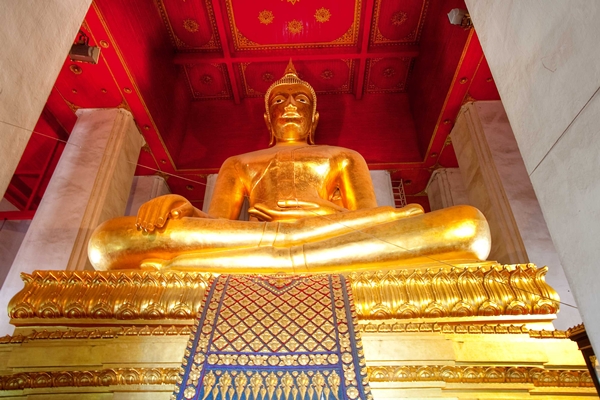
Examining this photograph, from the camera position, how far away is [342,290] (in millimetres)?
1424

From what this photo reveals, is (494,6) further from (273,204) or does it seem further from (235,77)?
(235,77)

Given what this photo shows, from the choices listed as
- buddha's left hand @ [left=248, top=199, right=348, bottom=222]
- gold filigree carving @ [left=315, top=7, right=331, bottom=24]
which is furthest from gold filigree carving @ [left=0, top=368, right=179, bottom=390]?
gold filigree carving @ [left=315, top=7, right=331, bottom=24]

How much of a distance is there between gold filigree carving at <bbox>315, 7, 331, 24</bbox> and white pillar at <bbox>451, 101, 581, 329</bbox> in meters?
1.82

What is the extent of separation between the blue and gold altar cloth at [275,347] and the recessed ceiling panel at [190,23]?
12.6ft

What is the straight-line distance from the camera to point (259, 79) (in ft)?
16.9

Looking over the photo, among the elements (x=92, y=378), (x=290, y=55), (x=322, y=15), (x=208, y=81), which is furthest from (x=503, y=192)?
(x=208, y=81)

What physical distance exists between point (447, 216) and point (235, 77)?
12.2 feet

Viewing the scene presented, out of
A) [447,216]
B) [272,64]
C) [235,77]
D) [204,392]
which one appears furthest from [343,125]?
[204,392]

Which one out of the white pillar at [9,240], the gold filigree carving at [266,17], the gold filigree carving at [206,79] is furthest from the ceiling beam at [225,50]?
the white pillar at [9,240]

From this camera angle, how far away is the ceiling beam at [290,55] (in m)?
4.78

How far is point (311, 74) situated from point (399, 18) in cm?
121

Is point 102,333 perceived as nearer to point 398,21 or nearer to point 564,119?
point 564,119

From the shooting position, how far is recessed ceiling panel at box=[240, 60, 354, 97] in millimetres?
5000

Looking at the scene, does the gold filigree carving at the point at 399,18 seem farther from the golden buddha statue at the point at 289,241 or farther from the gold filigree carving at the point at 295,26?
the golden buddha statue at the point at 289,241
